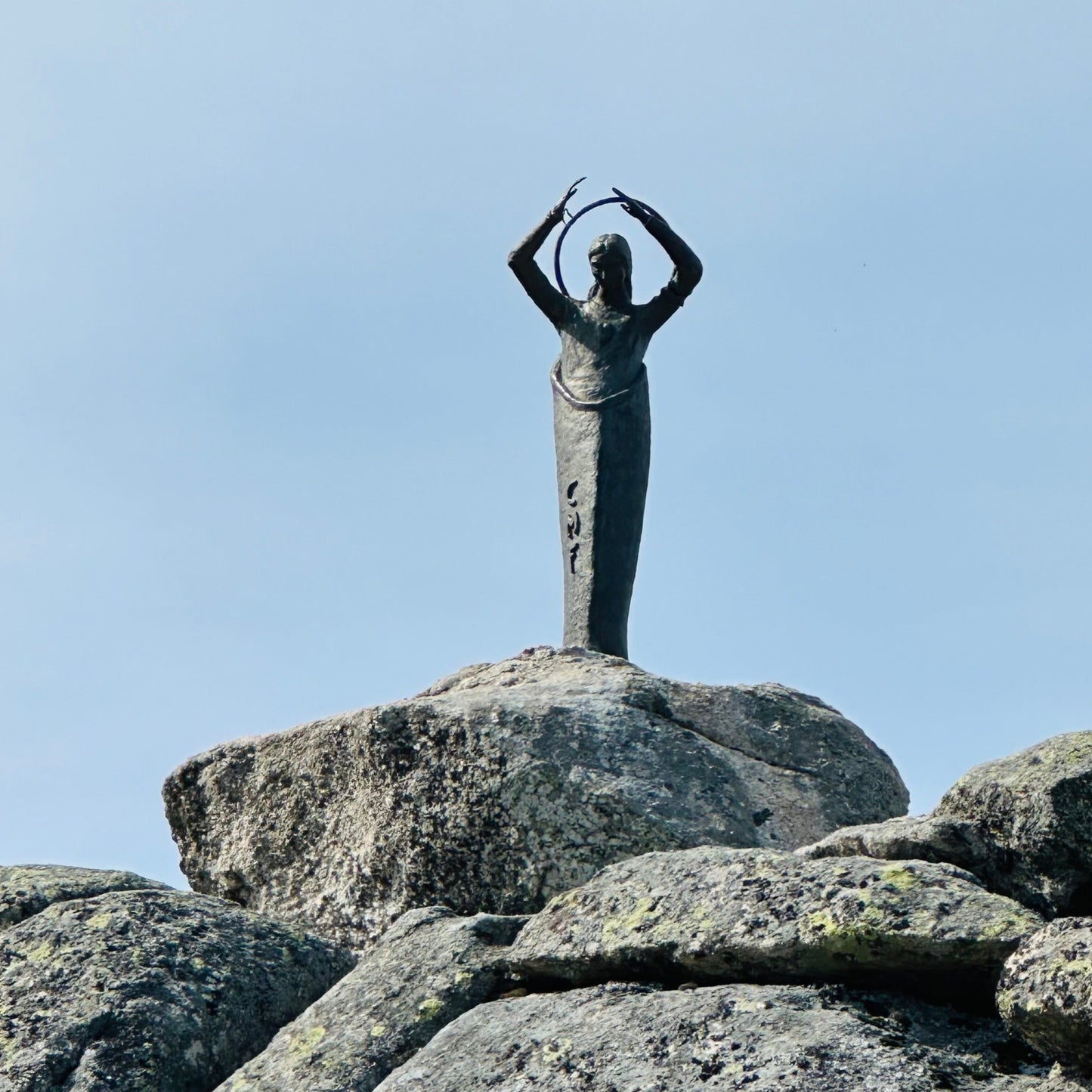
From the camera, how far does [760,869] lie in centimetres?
696

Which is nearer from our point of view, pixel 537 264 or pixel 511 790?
pixel 511 790

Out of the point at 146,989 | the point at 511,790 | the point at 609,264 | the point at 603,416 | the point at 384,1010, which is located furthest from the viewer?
the point at 609,264

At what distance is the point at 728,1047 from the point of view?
20.5 ft

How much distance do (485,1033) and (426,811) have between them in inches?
86.0

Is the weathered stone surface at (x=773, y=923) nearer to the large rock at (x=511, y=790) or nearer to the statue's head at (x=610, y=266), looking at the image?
the large rock at (x=511, y=790)

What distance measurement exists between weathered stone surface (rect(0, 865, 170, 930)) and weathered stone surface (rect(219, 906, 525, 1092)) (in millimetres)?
1530

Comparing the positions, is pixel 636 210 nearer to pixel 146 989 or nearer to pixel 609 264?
pixel 609 264

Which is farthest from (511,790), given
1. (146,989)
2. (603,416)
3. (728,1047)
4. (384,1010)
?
(603,416)

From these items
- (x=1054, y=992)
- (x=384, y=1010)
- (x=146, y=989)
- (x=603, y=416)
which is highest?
(x=603, y=416)

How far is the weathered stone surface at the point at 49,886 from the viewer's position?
8914mm

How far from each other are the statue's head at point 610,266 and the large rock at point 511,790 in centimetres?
287

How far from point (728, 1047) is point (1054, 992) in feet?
3.77

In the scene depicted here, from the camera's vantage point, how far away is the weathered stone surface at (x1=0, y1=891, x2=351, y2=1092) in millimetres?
7766

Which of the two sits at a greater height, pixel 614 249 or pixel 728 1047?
pixel 614 249
